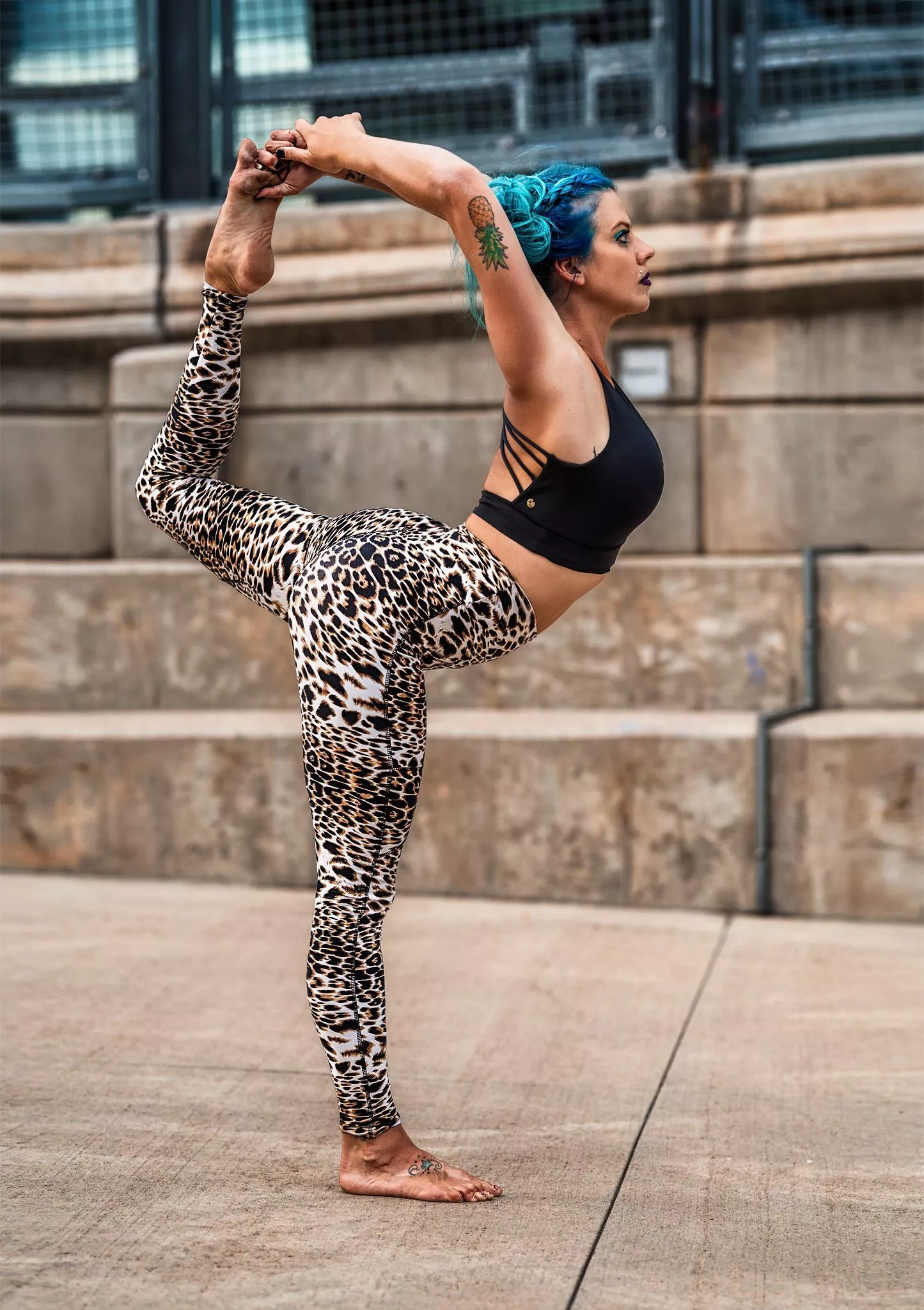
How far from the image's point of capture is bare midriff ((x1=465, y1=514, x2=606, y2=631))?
119 inches

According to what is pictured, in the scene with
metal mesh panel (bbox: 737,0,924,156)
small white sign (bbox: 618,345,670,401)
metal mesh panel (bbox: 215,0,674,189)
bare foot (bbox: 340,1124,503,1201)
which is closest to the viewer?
bare foot (bbox: 340,1124,503,1201)

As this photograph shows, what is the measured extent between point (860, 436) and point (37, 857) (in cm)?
385

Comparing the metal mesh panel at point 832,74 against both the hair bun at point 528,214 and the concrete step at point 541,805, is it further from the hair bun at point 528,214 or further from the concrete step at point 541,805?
the hair bun at point 528,214

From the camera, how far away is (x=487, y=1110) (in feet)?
12.4

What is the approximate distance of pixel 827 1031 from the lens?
4516mm

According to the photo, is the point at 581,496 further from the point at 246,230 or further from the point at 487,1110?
the point at 487,1110

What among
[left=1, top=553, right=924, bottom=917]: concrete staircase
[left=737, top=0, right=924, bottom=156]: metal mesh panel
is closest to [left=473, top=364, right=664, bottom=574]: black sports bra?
[left=1, top=553, right=924, bottom=917]: concrete staircase

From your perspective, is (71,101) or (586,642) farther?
(71,101)

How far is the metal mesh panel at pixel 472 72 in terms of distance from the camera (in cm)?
706

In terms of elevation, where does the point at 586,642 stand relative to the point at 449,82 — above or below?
below

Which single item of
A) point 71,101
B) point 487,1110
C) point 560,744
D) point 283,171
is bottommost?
point 487,1110

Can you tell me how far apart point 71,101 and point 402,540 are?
5775 millimetres

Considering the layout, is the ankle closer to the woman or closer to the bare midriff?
the woman

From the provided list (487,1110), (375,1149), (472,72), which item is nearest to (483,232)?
(375,1149)
